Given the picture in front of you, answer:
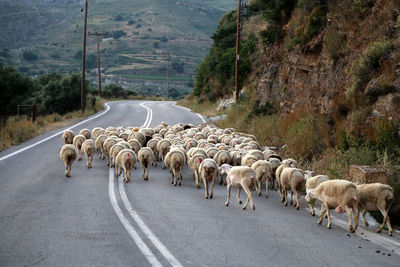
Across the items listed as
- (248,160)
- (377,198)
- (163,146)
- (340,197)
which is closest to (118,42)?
(163,146)

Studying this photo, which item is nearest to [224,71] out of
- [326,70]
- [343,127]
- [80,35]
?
[326,70]

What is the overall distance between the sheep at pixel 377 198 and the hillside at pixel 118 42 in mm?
103282

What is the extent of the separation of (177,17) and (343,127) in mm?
181289

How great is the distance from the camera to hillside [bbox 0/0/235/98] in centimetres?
12356

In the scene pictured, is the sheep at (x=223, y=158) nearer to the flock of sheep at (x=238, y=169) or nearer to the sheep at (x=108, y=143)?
the flock of sheep at (x=238, y=169)

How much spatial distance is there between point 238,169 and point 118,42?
14908 centimetres

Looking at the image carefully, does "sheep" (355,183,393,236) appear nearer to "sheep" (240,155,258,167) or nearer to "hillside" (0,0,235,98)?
"sheep" (240,155,258,167)

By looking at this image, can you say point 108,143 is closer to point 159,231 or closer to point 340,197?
point 159,231

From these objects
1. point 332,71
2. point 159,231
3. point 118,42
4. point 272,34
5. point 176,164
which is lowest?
point 159,231

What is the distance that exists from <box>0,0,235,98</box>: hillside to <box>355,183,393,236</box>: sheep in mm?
103282

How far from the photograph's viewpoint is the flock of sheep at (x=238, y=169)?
327 inches

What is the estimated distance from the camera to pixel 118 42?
15362 cm

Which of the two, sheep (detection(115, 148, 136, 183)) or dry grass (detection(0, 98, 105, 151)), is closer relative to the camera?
sheep (detection(115, 148, 136, 183))

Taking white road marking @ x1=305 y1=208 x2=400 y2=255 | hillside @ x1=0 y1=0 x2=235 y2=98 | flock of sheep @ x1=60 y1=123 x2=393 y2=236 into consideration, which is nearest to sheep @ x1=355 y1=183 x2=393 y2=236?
flock of sheep @ x1=60 y1=123 x2=393 y2=236
